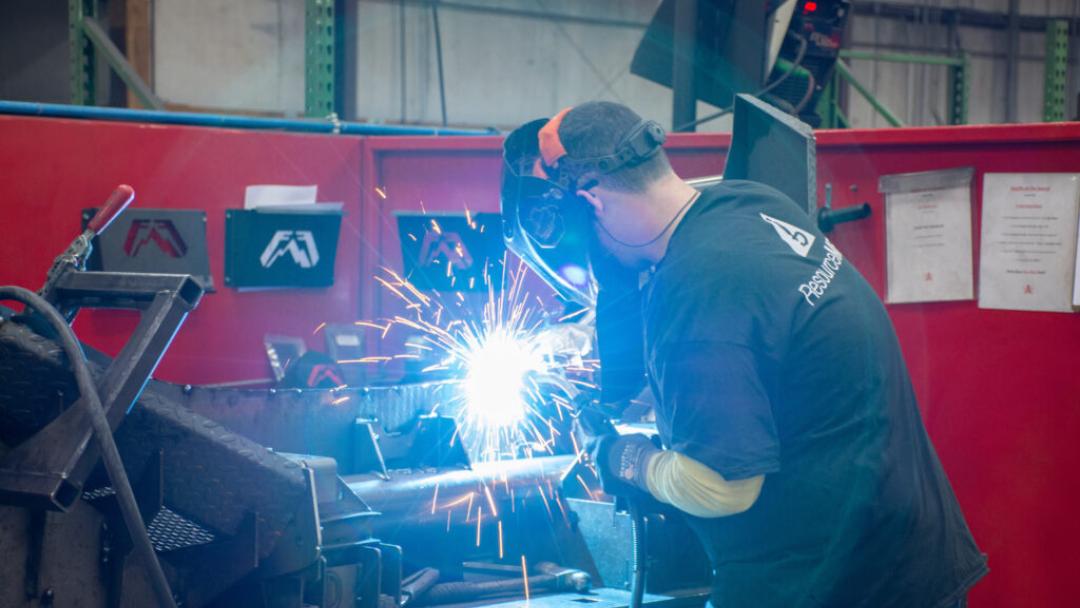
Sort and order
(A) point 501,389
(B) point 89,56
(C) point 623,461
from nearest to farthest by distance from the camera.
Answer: (C) point 623,461 < (A) point 501,389 < (B) point 89,56

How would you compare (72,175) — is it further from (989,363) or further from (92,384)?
(989,363)

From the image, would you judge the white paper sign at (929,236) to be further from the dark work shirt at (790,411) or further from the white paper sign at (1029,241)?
the dark work shirt at (790,411)

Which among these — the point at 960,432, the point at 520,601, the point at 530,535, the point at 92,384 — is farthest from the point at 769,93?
the point at 92,384

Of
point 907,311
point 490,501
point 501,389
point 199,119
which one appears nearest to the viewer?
point 490,501

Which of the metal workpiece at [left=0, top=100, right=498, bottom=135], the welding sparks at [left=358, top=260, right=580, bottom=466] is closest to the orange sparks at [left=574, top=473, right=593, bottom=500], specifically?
the welding sparks at [left=358, top=260, right=580, bottom=466]

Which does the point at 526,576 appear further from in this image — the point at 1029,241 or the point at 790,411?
the point at 1029,241

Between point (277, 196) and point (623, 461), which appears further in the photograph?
point (277, 196)

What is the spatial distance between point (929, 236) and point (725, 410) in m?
1.46

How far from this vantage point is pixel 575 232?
1.73 metres

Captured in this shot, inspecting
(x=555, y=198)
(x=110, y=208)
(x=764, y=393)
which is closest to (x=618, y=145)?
(x=555, y=198)

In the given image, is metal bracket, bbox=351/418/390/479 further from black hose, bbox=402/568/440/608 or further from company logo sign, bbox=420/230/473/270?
company logo sign, bbox=420/230/473/270

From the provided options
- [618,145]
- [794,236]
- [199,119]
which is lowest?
[794,236]

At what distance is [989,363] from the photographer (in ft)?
8.41

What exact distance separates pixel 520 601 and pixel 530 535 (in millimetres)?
278
